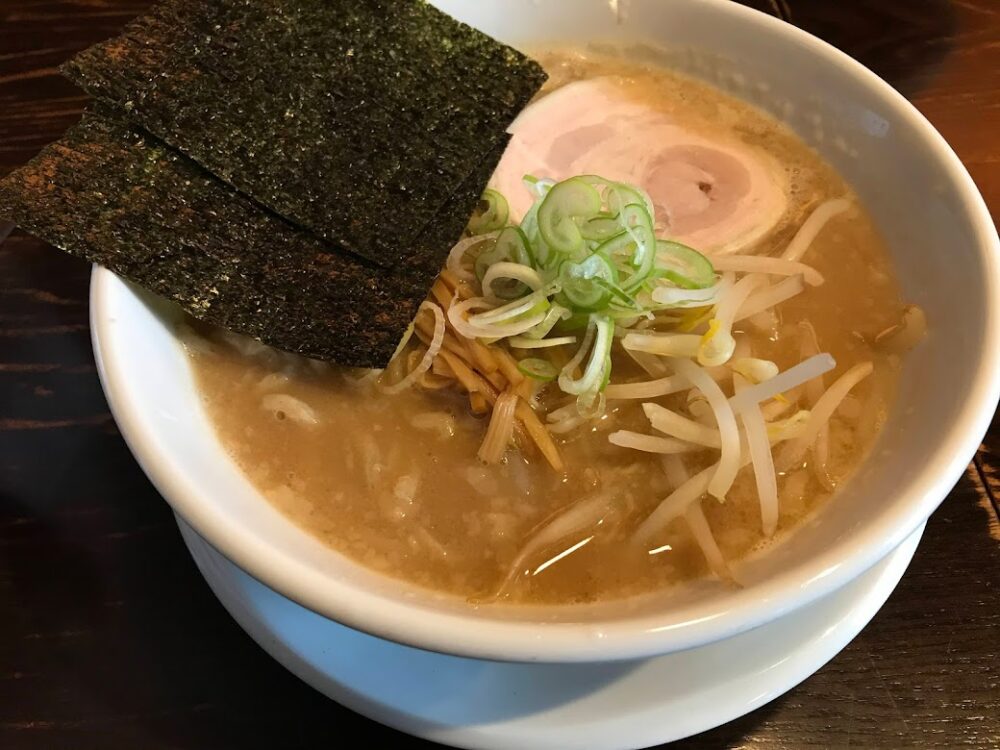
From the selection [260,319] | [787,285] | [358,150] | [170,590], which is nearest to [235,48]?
[358,150]

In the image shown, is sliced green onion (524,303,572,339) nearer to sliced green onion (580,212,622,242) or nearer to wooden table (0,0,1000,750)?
sliced green onion (580,212,622,242)

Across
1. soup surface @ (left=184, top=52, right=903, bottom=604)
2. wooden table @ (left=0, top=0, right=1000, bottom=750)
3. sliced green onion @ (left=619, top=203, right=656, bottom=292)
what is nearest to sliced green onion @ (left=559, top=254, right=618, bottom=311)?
sliced green onion @ (left=619, top=203, right=656, bottom=292)

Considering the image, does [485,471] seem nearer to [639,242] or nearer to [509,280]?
[509,280]

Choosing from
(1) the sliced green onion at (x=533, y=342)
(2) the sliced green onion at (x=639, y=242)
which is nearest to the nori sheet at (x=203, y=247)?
(1) the sliced green onion at (x=533, y=342)

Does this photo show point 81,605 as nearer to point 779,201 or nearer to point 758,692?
point 758,692

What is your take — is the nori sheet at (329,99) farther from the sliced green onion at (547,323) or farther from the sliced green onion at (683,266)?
the sliced green onion at (683,266)
